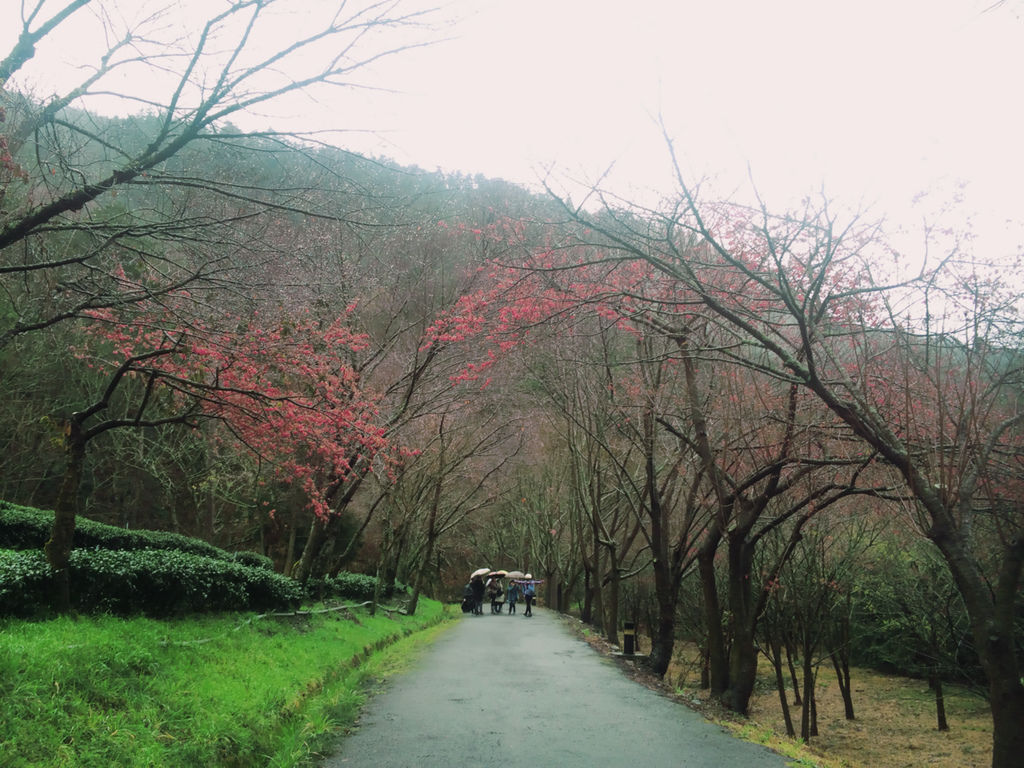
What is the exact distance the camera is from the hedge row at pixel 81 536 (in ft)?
43.4

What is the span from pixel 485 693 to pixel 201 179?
656 cm

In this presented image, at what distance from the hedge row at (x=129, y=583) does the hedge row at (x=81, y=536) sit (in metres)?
2.24

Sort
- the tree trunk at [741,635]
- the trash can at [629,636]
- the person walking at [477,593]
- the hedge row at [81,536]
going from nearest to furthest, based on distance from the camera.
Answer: the tree trunk at [741,635] → the hedge row at [81,536] → the trash can at [629,636] → the person walking at [477,593]

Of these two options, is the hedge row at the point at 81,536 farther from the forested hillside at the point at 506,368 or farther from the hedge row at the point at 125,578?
the forested hillside at the point at 506,368

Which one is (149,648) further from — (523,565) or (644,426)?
(523,565)

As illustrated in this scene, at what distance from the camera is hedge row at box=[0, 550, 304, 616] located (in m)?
6.88

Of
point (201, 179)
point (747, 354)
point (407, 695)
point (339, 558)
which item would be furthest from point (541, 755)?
point (339, 558)

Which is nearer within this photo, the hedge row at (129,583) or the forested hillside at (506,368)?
the forested hillside at (506,368)

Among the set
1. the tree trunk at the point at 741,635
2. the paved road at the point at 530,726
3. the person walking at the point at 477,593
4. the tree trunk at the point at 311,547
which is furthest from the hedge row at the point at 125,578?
the person walking at the point at 477,593

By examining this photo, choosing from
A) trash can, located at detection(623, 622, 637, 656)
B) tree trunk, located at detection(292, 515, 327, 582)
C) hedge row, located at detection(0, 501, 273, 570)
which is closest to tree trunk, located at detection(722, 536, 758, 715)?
trash can, located at detection(623, 622, 637, 656)

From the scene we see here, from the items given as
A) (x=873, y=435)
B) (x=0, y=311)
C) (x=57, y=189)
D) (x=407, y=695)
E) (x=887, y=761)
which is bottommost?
(x=887, y=761)

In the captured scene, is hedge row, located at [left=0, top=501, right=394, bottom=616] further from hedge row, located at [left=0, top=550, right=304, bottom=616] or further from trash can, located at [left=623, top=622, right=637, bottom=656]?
trash can, located at [left=623, top=622, right=637, bottom=656]

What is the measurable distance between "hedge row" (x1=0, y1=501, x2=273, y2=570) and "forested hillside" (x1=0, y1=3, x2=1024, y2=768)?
286 centimetres

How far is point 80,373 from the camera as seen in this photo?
69.2 feet
